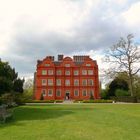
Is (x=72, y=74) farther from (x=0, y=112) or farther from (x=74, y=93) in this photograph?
(x=0, y=112)

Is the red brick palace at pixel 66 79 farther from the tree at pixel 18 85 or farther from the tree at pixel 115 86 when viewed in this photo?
the tree at pixel 18 85

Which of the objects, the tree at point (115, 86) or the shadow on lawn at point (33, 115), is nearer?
the shadow on lawn at point (33, 115)

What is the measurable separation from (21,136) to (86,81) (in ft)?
231

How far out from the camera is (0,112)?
15.4m

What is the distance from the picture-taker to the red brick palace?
79.6m

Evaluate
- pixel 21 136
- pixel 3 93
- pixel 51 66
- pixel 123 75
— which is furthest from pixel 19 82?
pixel 21 136

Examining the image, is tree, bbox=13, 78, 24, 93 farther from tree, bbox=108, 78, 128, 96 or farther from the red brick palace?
tree, bbox=108, 78, 128, 96

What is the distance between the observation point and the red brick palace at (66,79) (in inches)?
3132

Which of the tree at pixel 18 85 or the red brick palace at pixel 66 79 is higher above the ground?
the red brick palace at pixel 66 79

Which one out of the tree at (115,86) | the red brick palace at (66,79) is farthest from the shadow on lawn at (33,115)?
the red brick palace at (66,79)

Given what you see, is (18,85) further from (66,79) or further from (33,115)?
(66,79)

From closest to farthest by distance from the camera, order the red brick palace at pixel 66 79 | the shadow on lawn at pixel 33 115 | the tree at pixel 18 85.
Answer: the shadow on lawn at pixel 33 115 < the tree at pixel 18 85 < the red brick palace at pixel 66 79

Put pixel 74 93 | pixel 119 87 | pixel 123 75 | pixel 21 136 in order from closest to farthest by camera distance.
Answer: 1. pixel 21 136
2. pixel 123 75
3. pixel 119 87
4. pixel 74 93

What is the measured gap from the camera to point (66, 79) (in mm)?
81188
